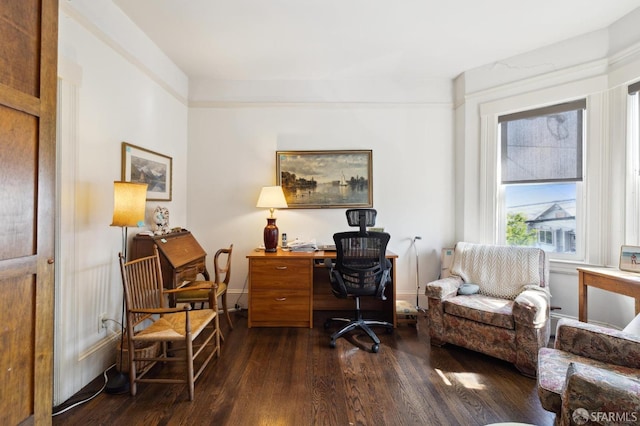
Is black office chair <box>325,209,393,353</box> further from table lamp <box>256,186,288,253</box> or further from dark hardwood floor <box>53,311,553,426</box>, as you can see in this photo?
table lamp <box>256,186,288,253</box>

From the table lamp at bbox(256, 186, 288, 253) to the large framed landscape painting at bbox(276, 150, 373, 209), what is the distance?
11.5 inches

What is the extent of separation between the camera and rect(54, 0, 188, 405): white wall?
1759 mm

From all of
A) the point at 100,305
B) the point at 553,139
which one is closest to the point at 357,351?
the point at 100,305

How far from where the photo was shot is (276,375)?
2027 mm

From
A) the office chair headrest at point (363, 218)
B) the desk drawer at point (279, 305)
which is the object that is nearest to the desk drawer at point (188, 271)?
the desk drawer at point (279, 305)

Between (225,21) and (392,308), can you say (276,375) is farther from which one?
(225,21)

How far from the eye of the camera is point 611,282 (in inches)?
79.8

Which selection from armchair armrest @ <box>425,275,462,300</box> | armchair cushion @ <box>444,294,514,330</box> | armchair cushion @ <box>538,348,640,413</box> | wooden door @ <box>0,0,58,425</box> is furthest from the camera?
armchair armrest @ <box>425,275,462,300</box>

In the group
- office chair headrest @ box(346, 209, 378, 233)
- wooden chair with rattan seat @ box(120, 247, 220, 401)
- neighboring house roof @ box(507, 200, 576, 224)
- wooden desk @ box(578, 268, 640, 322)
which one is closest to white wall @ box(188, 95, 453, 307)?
neighboring house roof @ box(507, 200, 576, 224)

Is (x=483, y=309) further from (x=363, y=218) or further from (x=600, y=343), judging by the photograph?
(x=363, y=218)

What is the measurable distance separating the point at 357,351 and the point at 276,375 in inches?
29.3

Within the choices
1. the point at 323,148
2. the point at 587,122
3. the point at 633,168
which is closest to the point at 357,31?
the point at 323,148

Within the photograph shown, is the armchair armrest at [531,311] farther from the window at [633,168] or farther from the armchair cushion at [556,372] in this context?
the window at [633,168]

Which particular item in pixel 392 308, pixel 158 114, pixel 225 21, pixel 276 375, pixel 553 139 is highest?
pixel 225 21
